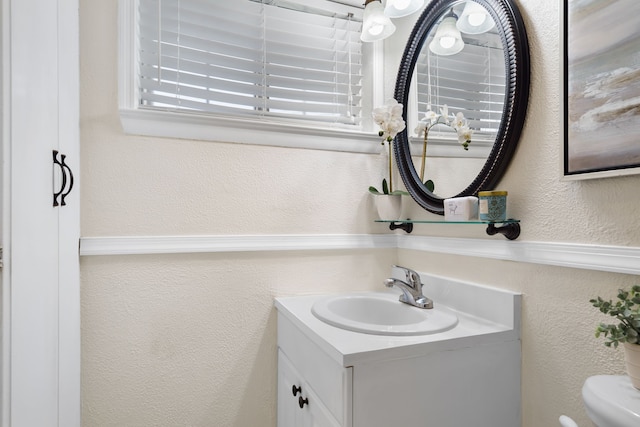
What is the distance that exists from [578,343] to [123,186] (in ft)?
4.86

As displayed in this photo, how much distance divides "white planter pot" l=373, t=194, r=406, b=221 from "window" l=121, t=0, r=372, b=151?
0.30 meters

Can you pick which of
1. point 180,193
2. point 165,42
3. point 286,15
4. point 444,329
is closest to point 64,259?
point 180,193

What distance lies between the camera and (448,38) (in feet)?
4.16

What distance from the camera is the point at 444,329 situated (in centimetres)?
97

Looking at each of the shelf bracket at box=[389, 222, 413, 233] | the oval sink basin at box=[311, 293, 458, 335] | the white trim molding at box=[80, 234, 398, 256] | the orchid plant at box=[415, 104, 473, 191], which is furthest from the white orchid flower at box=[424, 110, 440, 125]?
the oval sink basin at box=[311, 293, 458, 335]

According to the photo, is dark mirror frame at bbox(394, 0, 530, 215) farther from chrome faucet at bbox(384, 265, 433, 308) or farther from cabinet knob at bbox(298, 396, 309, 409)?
cabinet knob at bbox(298, 396, 309, 409)

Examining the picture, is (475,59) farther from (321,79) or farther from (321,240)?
(321,240)

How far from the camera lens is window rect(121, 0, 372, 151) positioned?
1.30 metres

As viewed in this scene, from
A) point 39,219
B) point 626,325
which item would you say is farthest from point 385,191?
point 39,219

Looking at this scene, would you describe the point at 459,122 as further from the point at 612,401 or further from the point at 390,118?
the point at 612,401

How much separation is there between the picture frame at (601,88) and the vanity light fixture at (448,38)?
0.41 metres

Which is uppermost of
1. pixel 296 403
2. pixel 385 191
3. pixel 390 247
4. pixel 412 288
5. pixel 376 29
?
pixel 376 29

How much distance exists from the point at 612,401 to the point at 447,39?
1182 mm

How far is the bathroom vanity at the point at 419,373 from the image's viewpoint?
2.75ft
